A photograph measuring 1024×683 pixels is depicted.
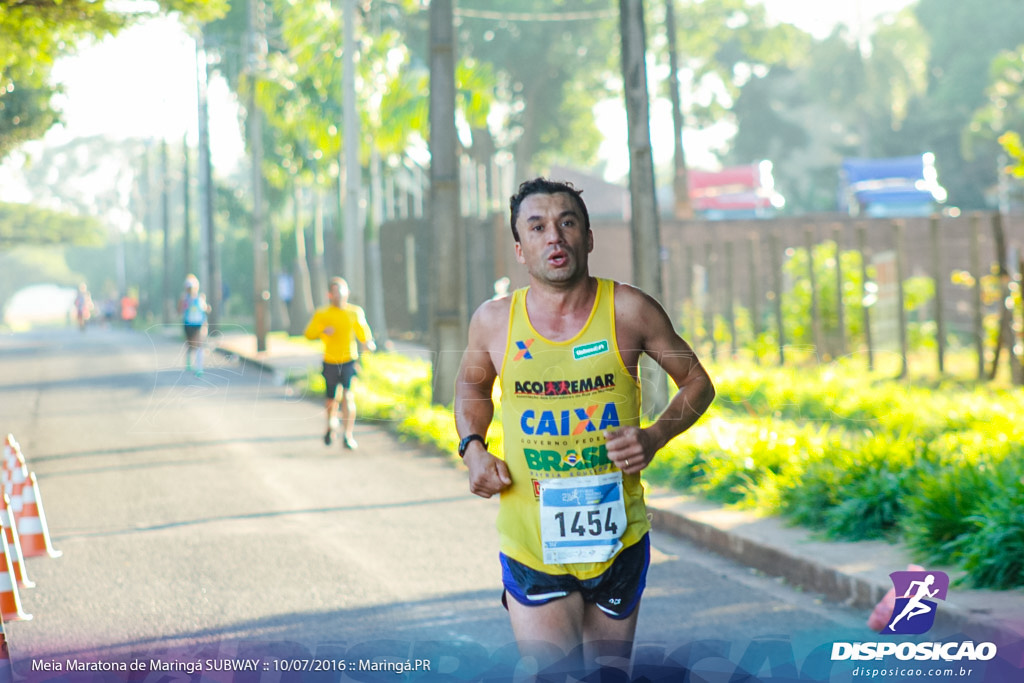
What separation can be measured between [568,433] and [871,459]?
567 centimetres

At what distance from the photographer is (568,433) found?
3.75m

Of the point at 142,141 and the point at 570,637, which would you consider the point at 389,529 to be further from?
the point at 142,141

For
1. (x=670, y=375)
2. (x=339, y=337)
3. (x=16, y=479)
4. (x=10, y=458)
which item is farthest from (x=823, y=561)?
(x=339, y=337)

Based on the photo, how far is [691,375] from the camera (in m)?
3.99

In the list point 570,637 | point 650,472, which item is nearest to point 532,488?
point 570,637

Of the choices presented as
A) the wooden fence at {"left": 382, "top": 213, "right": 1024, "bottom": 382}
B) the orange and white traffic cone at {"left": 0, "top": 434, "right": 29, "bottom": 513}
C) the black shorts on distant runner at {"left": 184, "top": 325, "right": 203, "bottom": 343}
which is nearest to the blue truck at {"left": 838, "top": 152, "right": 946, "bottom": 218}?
the wooden fence at {"left": 382, "top": 213, "right": 1024, "bottom": 382}

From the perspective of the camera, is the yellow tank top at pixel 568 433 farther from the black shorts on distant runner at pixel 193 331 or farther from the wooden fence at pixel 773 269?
the black shorts on distant runner at pixel 193 331

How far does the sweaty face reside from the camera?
12.4ft

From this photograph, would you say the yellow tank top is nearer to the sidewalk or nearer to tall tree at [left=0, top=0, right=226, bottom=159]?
the sidewalk

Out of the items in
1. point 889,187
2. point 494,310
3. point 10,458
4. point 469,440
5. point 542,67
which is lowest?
point 10,458

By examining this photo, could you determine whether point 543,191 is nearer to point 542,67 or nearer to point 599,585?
point 599,585

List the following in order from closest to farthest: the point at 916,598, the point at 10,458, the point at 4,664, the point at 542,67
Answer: the point at 4,664, the point at 916,598, the point at 10,458, the point at 542,67

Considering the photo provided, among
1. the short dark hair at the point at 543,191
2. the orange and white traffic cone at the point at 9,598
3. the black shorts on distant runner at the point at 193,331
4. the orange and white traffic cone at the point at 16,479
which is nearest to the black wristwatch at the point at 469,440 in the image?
the short dark hair at the point at 543,191

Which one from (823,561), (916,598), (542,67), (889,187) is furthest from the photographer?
(542,67)
